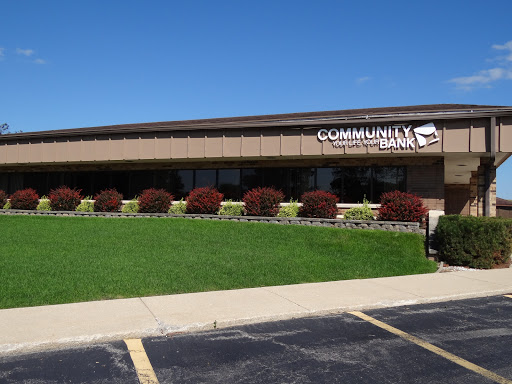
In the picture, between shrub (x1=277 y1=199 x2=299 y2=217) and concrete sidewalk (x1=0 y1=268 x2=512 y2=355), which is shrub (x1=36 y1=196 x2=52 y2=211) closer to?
shrub (x1=277 y1=199 x2=299 y2=217)

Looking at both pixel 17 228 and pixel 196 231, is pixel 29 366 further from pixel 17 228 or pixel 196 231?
pixel 17 228

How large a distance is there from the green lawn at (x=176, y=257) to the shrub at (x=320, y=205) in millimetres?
1881

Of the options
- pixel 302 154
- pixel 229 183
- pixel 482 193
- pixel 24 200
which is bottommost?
pixel 24 200

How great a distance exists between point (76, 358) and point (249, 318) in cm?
255

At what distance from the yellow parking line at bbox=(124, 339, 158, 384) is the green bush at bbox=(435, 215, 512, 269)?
1008 centimetres

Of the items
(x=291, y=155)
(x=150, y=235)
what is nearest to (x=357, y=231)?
(x=291, y=155)

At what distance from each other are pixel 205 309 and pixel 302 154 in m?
12.4

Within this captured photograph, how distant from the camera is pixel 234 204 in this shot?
63.5ft

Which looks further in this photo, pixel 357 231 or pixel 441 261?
pixel 357 231

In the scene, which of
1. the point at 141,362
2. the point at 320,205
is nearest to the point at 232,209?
the point at 320,205

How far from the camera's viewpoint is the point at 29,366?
16.5 ft

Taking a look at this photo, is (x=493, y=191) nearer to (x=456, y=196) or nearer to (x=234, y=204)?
(x=234, y=204)

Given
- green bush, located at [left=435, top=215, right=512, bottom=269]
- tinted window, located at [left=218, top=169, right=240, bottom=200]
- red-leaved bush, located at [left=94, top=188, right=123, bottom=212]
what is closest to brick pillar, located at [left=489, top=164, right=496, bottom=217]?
green bush, located at [left=435, top=215, right=512, bottom=269]

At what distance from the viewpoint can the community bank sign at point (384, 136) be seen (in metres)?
17.3
